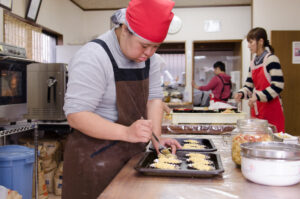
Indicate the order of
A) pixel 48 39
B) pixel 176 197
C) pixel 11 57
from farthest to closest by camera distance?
pixel 48 39, pixel 11 57, pixel 176 197

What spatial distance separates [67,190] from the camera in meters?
1.41

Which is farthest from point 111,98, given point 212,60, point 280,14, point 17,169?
point 212,60

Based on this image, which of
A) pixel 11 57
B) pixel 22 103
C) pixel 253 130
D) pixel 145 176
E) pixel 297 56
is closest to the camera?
pixel 145 176

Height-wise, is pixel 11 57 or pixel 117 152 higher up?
pixel 11 57

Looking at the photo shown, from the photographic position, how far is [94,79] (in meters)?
1.25

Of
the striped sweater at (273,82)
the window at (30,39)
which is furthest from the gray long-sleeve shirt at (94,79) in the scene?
the window at (30,39)

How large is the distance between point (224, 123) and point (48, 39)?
3.89 meters

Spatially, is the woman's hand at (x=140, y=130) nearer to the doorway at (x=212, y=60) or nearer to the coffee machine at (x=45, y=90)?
the coffee machine at (x=45, y=90)

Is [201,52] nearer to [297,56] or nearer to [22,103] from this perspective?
[297,56]

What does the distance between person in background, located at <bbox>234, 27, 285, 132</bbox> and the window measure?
9.70 ft

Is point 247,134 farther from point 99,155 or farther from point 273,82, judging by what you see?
point 273,82

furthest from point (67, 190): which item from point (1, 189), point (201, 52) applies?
point (201, 52)

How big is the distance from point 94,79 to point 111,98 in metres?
0.17

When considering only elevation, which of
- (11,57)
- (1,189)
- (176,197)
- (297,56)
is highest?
(297,56)
